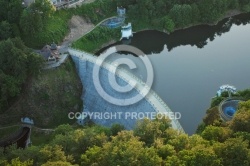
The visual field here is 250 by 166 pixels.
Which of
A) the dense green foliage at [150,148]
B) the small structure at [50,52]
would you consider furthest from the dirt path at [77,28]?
the dense green foliage at [150,148]

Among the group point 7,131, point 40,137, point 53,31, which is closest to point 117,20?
point 53,31

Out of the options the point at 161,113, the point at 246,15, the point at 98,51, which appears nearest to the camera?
the point at 161,113

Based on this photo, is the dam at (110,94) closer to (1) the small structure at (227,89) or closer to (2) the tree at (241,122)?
(1) the small structure at (227,89)

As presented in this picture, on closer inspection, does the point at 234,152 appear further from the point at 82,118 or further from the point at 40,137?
the point at 40,137

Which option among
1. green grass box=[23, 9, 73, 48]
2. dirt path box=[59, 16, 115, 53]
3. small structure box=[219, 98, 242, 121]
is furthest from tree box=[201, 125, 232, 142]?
green grass box=[23, 9, 73, 48]

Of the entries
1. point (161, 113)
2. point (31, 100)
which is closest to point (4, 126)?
point (31, 100)

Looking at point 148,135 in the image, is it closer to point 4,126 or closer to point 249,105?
point 249,105

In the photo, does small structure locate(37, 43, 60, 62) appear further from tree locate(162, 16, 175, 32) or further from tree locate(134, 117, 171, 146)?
tree locate(162, 16, 175, 32)
